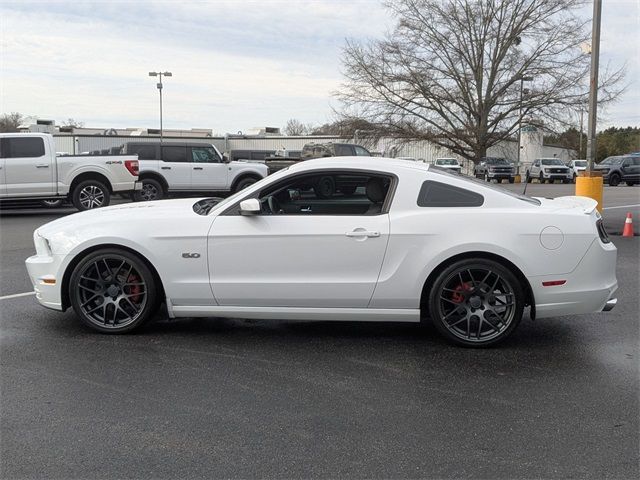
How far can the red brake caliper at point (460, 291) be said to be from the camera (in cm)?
498

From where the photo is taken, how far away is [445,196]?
5.14m

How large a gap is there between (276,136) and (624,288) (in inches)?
2237

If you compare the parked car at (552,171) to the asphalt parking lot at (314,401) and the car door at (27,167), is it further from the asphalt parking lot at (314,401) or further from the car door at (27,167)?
the asphalt parking lot at (314,401)

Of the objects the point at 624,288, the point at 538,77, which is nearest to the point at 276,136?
the point at 538,77

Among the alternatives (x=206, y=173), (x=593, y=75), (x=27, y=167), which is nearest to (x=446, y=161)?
(x=206, y=173)

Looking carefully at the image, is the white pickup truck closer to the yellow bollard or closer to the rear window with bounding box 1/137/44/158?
the rear window with bounding box 1/137/44/158

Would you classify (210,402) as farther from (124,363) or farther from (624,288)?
(624,288)

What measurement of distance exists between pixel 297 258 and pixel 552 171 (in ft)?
136

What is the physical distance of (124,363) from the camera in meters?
4.65

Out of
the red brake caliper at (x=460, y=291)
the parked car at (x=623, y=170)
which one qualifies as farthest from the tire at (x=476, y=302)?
the parked car at (x=623, y=170)

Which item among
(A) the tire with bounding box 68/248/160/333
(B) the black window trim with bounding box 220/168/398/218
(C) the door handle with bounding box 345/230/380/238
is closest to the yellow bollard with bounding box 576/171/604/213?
(B) the black window trim with bounding box 220/168/398/218

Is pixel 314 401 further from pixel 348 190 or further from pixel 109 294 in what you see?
pixel 348 190

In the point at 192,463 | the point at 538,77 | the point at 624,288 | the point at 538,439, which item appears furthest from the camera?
the point at 538,77

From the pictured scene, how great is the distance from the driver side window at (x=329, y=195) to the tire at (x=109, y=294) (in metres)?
1.22
